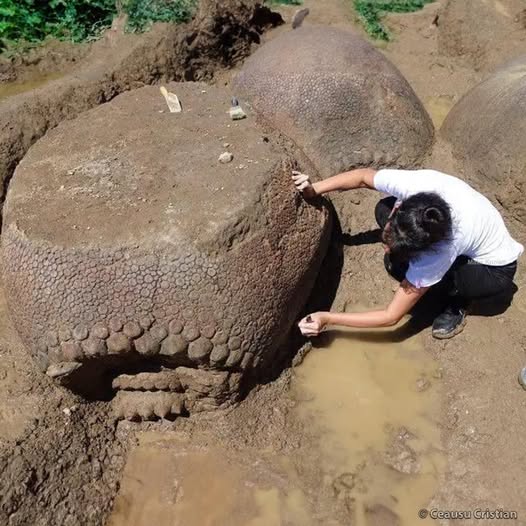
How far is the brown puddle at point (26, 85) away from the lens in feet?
13.1

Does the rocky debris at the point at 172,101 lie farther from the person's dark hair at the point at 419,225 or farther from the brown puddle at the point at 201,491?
the brown puddle at the point at 201,491

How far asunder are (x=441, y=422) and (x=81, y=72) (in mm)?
2744

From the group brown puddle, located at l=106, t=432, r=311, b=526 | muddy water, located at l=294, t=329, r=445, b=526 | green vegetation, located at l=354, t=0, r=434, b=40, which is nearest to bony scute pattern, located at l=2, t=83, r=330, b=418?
brown puddle, located at l=106, t=432, r=311, b=526

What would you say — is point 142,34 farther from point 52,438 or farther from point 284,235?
point 52,438

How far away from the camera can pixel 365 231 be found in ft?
10.5

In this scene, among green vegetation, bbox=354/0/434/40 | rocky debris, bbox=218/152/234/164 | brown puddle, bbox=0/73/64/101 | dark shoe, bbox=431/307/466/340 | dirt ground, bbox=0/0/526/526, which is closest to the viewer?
dirt ground, bbox=0/0/526/526

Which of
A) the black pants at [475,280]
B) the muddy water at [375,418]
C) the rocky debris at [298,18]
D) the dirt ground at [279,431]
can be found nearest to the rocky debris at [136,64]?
the rocky debris at [298,18]

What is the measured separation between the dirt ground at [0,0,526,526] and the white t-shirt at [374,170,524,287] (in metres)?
0.45

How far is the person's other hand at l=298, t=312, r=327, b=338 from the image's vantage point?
256cm

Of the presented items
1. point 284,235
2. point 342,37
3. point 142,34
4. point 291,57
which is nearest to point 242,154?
point 284,235

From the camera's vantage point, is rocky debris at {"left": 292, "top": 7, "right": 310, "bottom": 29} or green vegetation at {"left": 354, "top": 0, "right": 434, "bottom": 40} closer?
rocky debris at {"left": 292, "top": 7, "right": 310, "bottom": 29}

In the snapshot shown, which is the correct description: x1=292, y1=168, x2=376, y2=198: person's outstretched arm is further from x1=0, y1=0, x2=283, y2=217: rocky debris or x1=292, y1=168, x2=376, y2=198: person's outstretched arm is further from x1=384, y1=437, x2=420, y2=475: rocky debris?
x1=0, y1=0, x2=283, y2=217: rocky debris

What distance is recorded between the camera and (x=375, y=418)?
8.60 feet

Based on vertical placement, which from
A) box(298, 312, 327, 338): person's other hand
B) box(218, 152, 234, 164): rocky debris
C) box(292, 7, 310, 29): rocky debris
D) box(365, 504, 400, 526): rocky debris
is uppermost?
box(218, 152, 234, 164): rocky debris
